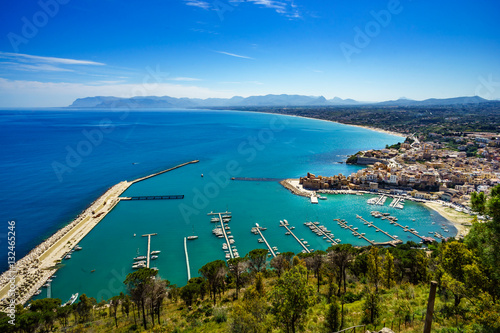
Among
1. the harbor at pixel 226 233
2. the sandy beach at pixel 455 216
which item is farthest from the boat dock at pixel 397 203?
the harbor at pixel 226 233

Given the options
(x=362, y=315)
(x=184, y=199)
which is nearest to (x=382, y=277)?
(x=362, y=315)

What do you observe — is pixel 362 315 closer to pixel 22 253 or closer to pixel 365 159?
pixel 22 253

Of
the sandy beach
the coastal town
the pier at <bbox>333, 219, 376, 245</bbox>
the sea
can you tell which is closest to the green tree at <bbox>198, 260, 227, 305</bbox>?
the sea

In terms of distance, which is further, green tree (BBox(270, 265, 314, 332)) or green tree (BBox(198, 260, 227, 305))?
green tree (BBox(198, 260, 227, 305))

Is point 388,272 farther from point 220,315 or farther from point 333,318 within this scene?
point 220,315

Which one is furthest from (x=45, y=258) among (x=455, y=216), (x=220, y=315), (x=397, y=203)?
(x=455, y=216)

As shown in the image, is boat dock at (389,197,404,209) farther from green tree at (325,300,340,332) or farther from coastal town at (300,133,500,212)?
green tree at (325,300,340,332)
